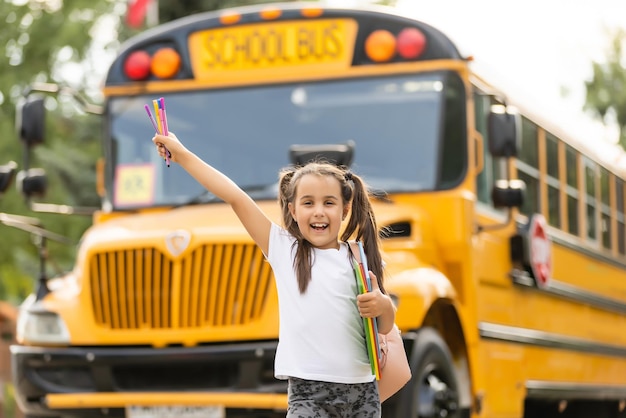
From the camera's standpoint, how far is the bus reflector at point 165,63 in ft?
24.2

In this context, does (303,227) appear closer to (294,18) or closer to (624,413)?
(294,18)

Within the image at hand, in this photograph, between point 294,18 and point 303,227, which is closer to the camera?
point 303,227

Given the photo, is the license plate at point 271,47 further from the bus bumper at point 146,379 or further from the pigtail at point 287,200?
the pigtail at point 287,200

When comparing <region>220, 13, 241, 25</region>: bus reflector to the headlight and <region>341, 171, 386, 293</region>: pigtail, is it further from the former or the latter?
<region>341, 171, 386, 293</region>: pigtail

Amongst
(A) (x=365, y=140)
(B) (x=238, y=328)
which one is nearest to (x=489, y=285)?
(A) (x=365, y=140)

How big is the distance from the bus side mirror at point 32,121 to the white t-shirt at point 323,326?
12.1 ft

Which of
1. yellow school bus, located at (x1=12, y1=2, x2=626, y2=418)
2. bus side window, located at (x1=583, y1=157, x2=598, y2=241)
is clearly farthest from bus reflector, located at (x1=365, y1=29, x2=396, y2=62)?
bus side window, located at (x1=583, y1=157, x2=598, y2=241)

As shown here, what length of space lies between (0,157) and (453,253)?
8197 mm

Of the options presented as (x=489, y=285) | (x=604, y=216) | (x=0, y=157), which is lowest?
(x=489, y=285)

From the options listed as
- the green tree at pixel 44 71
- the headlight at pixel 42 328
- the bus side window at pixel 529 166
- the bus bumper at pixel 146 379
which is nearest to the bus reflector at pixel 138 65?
the headlight at pixel 42 328

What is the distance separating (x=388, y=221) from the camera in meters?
6.45

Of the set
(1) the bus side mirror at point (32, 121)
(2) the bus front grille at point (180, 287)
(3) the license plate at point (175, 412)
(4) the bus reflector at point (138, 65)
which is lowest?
(3) the license plate at point (175, 412)

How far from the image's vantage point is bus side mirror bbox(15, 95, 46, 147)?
23.6 feet

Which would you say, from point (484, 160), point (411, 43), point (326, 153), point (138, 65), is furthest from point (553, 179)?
point (138, 65)
